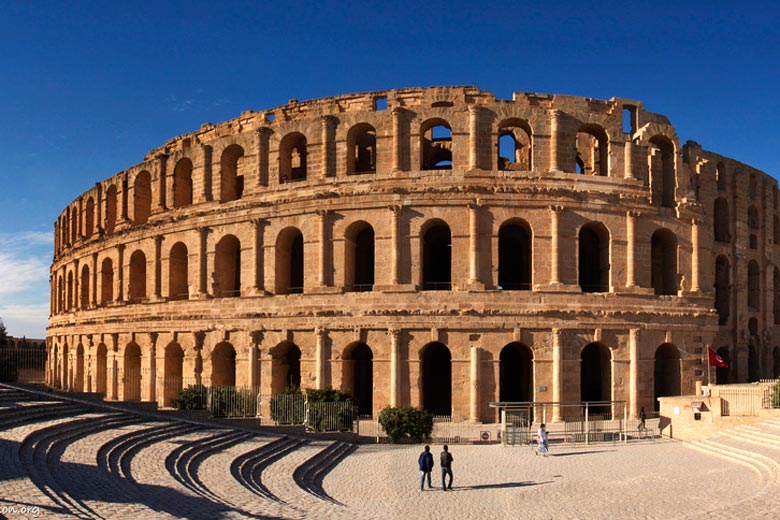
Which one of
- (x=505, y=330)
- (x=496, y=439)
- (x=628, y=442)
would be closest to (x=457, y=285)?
(x=505, y=330)

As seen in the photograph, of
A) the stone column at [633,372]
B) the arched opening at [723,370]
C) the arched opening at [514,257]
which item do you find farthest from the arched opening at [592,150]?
the arched opening at [723,370]

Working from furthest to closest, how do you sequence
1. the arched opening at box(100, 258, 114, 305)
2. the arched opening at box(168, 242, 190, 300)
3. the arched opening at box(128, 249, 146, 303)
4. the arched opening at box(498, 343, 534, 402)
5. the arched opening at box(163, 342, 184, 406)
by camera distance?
the arched opening at box(100, 258, 114, 305), the arched opening at box(128, 249, 146, 303), the arched opening at box(168, 242, 190, 300), the arched opening at box(163, 342, 184, 406), the arched opening at box(498, 343, 534, 402)

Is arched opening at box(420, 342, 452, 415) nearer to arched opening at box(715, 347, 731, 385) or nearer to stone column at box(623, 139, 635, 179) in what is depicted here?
stone column at box(623, 139, 635, 179)

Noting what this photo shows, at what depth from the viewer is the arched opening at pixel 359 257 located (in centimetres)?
2734

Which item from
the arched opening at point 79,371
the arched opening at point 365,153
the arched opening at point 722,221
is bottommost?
the arched opening at point 79,371

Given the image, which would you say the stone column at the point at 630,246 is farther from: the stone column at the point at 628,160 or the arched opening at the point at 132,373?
the arched opening at the point at 132,373

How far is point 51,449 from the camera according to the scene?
14.1 metres

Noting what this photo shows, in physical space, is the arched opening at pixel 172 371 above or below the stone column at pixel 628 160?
below

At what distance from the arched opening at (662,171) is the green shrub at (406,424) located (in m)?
14.9

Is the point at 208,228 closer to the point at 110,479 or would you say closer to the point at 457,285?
the point at 457,285

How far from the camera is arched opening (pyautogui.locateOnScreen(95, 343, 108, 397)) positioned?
36938 mm

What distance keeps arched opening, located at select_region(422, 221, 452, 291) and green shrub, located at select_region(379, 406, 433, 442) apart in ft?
30.7

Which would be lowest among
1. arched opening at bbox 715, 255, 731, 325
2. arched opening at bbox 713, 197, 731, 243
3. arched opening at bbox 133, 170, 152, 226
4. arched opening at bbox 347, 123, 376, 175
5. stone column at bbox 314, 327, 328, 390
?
stone column at bbox 314, 327, 328, 390

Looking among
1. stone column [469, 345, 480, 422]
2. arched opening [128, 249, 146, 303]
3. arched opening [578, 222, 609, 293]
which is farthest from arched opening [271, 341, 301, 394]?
arched opening [578, 222, 609, 293]
